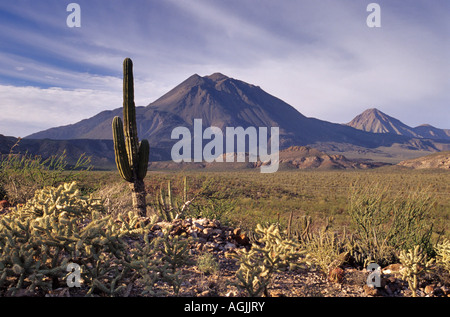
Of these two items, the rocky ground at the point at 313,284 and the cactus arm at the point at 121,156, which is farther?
the cactus arm at the point at 121,156

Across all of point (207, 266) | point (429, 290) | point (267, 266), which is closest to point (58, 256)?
point (207, 266)

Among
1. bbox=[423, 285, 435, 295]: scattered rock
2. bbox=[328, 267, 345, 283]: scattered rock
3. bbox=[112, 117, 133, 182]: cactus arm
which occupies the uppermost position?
bbox=[112, 117, 133, 182]: cactus arm

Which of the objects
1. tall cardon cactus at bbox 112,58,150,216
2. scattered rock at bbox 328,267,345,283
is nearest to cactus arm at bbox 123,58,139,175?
tall cardon cactus at bbox 112,58,150,216

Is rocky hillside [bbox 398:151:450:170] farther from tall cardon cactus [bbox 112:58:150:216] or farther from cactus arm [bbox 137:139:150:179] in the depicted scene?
tall cardon cactus [bbox 112:58:150:216]

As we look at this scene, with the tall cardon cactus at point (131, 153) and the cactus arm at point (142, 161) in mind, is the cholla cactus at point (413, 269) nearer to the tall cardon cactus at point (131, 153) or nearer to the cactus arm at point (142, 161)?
the tall cardon cactus at point (131, 153)

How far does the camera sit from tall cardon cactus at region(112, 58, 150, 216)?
7.70m

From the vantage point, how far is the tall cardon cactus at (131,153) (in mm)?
7703

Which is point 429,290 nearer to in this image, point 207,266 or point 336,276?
point 336,276

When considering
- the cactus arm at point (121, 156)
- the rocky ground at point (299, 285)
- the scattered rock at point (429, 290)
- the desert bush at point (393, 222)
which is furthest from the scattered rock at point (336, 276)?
the cactus arm at point (121, 156)

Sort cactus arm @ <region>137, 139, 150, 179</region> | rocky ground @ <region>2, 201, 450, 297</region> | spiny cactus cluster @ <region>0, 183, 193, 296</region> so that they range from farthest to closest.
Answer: cactus arm @ <region>137, 139, 150, 179</region>, rocky ground @ <region>2, 201, 450, 297</region>, spiny cactus cluster @ <region>0, 183, 193, 296</region>

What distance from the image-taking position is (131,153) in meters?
8.00

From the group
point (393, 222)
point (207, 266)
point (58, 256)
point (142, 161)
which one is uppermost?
point (142, 161)
